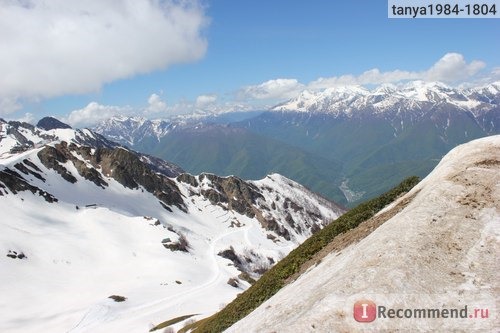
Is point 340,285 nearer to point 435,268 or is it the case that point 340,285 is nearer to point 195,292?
point 435,268

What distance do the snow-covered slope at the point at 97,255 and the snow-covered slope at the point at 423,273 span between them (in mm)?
48740

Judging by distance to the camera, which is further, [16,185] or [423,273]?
[16,185]

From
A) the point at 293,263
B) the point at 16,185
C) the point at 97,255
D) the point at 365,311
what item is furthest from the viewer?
the point at 16,185

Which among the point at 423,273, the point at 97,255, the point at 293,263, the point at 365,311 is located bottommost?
the point at 97,255

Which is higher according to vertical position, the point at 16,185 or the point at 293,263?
the point at 16,185

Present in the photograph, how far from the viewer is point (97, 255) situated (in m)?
114

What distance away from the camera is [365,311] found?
56.5ft

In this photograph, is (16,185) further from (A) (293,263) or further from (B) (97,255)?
(A) (293,263)

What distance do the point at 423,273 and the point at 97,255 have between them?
4310 inches

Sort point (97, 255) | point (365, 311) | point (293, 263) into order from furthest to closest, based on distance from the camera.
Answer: point (97, 255) → point (293, 263) → point (365, 311)

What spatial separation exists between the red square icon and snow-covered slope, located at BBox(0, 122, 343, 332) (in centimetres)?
5234

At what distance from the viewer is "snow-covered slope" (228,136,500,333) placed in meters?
16.9

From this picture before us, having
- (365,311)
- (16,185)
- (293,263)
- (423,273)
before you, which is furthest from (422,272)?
(16,185)

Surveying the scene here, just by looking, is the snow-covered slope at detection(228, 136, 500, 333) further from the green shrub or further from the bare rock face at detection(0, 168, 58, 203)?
the bare rock face at detection(0, 168, 58, 203)
